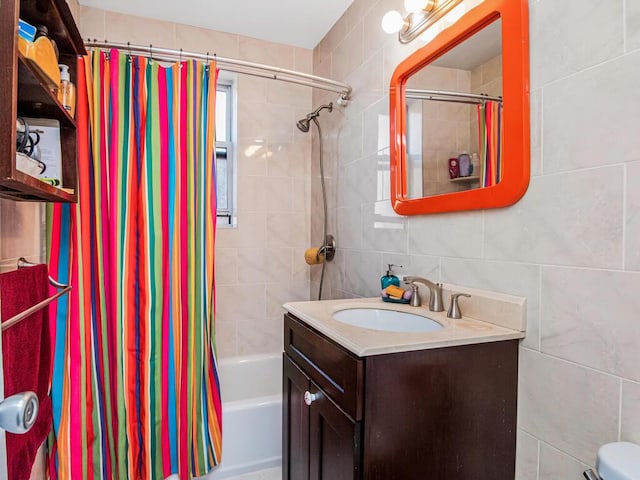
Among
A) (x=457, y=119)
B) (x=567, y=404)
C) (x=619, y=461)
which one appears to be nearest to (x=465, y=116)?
(x=457, y=119)

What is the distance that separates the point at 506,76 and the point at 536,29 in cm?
13

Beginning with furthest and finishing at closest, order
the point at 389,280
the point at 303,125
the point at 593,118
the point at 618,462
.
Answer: the point at 303,125 < the point at 389,280 < the point at 593,118 < the point at 618,462

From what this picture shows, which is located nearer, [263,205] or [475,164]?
[475,164]

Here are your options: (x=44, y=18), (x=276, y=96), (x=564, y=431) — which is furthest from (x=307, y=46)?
(x=564, y=431)

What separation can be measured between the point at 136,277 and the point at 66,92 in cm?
74

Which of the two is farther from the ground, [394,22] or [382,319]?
[394,22]

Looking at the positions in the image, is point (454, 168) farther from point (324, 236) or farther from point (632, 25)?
point (324, 236)

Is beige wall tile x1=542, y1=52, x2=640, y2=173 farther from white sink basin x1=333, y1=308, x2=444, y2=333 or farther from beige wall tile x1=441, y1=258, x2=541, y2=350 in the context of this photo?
white sink basin x1=333, y1=308, x2=444, y2=333

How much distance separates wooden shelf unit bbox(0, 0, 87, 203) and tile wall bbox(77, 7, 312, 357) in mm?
1143

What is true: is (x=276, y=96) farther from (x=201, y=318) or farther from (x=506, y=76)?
(x=506, y=76)

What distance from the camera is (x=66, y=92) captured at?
127cm

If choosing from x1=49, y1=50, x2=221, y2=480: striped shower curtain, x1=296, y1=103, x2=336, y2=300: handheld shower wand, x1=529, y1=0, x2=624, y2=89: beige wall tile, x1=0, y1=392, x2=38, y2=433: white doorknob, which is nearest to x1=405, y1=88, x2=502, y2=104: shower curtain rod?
x1=529, y1=0, x2=624, y2=89: beige wall tile

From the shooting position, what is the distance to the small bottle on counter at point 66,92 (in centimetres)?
125

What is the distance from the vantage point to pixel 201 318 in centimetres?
172
